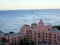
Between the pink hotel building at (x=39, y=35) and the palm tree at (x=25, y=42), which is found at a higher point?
the pink hotel building at (x=39, y=35)

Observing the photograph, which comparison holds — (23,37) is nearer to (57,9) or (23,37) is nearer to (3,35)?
(3,35)

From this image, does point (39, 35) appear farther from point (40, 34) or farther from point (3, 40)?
point (3, 40)

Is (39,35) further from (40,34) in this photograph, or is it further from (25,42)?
(25,42)

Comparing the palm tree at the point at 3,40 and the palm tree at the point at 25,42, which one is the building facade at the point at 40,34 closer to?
the palm tree at the point at 25,42

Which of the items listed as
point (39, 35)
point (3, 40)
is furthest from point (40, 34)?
point (3, 40)

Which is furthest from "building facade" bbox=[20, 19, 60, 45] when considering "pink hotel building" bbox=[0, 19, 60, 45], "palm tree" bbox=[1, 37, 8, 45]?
"palm tree" bbox=[1, 37, 8, 45]

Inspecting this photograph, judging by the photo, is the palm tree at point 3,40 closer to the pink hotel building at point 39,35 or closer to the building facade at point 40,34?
the pink hotel building at point 39,35

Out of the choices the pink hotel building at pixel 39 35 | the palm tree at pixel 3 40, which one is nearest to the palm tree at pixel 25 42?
the pink hotel building at pixel 39 35

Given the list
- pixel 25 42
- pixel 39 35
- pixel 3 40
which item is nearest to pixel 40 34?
pixel 39 35

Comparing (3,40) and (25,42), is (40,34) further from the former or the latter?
(3,40)
